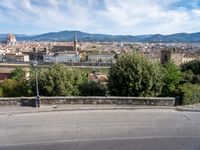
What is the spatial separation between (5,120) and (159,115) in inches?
328

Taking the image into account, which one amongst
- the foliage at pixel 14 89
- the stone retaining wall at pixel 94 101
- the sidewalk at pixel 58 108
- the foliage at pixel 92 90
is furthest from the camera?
the foliage at pixel 14 89

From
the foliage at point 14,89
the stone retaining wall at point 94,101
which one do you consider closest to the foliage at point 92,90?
the stone retaining wall at point 94,101

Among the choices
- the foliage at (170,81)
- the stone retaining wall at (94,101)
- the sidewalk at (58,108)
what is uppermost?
the foliage at (170,81)

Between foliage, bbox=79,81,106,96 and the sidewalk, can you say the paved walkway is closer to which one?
the sidewalk

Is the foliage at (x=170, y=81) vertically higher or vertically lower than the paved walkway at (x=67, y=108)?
higher

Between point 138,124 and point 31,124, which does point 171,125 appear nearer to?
point 138,124

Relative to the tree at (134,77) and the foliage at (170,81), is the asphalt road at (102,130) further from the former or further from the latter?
the foliage at (170,81)

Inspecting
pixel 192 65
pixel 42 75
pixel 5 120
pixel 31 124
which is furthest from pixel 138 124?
pixel 192 65

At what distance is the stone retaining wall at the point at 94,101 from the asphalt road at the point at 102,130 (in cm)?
141

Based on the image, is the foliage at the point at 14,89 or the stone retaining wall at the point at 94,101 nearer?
the stone retaining wall at the point at 94,101

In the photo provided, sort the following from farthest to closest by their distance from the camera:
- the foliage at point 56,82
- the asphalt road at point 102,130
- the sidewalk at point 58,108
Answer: the foliage at point 56,82, the sidewalk at point 58,108, the asphalt road at point 102,130

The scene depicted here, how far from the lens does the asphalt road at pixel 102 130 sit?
1140 centimetres

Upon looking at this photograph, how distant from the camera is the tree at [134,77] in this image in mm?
18984

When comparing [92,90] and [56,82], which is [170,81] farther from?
[56,82]
